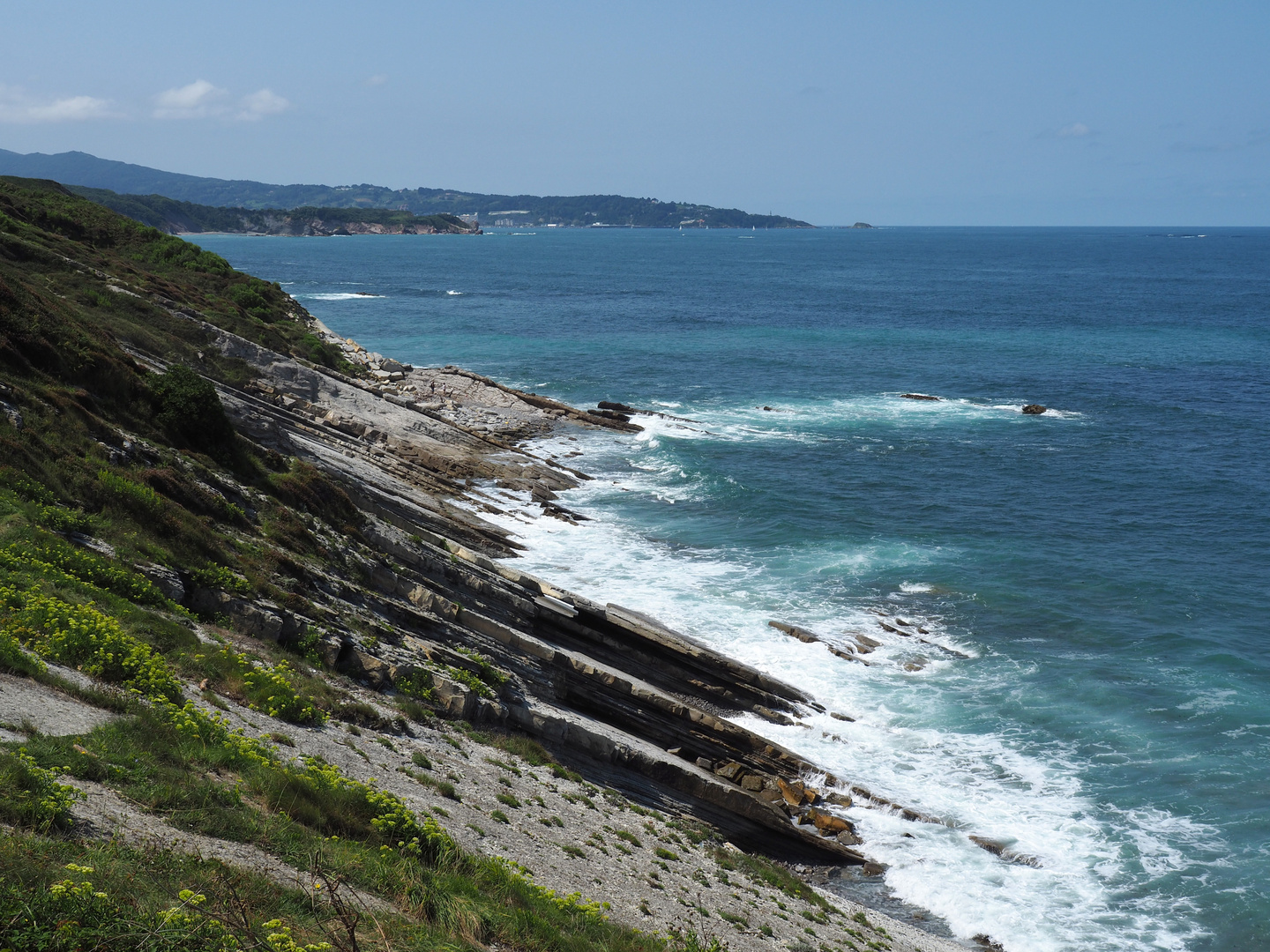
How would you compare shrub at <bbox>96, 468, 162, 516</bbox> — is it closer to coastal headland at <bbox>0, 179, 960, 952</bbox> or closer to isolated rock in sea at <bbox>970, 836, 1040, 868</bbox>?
coastal headland at <bbox>0, 179, 960, 952</bbox>

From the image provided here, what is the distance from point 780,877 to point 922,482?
122 ft

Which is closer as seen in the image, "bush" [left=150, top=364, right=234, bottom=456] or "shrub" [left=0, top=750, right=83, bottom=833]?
"shrub" [left=0, top=750, right=83, bottom=833]

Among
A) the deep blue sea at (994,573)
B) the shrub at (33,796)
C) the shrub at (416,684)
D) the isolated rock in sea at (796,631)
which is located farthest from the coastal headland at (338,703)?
the deep blue sea at (994,573)

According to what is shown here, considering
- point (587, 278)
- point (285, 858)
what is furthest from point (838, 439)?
point (587, 278)

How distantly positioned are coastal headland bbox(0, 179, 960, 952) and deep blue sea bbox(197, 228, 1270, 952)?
89.0 inches

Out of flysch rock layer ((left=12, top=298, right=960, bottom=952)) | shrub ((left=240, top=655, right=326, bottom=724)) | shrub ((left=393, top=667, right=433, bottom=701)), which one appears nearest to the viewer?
shrub ((left=240, top=655, right=326, bottom=724))

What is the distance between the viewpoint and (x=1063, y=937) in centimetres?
2131

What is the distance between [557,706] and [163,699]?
12.6 metres

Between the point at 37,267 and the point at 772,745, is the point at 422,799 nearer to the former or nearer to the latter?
the point at 772,745

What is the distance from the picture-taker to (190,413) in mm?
26031

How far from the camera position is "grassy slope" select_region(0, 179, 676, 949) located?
345 inches

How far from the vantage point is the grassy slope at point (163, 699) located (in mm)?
8773

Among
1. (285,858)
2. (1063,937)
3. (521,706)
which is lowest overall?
(1063,937)

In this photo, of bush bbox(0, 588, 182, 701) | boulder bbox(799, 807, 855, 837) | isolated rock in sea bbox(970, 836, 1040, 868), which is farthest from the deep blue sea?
bush bbox(0, 588, 182, 701)
